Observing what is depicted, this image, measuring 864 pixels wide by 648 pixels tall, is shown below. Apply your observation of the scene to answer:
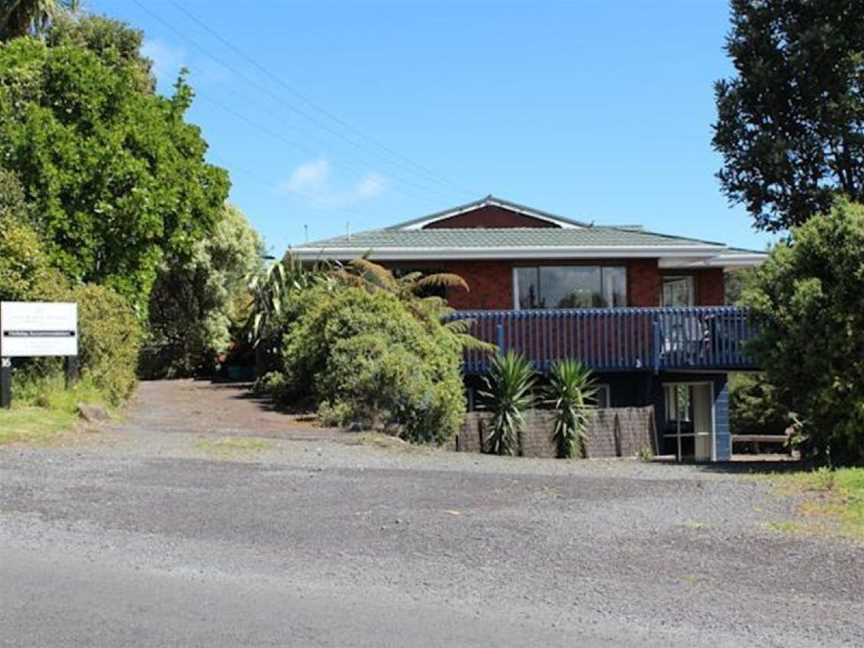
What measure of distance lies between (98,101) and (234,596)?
15444 millimetres

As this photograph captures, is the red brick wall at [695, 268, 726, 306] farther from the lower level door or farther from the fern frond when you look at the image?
the fern frond

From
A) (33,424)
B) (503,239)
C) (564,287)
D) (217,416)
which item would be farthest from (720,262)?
(33,424)

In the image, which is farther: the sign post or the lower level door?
the lower level door

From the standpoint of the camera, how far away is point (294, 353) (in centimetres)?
1934

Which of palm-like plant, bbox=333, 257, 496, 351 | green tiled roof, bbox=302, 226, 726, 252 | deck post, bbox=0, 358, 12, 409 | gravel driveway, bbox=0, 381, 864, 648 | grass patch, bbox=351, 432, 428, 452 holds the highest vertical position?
green tiled roof, bbox=302, 226, 726, 252

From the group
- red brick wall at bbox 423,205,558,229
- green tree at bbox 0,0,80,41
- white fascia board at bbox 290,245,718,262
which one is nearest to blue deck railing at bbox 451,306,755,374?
white fascia board at bbox 290,245,718,262

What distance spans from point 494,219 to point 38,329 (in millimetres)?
17628

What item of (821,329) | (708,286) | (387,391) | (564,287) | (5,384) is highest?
(708,286)

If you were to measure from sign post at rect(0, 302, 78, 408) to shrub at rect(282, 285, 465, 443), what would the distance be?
14.1ft

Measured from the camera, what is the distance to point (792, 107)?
2461 cm

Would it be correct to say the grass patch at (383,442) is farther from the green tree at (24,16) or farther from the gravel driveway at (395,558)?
the green tree at (24,16)

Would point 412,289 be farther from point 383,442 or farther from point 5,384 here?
point 5,384

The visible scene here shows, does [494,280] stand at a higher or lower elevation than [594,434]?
higher

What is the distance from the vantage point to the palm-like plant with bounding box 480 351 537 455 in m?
18.6
